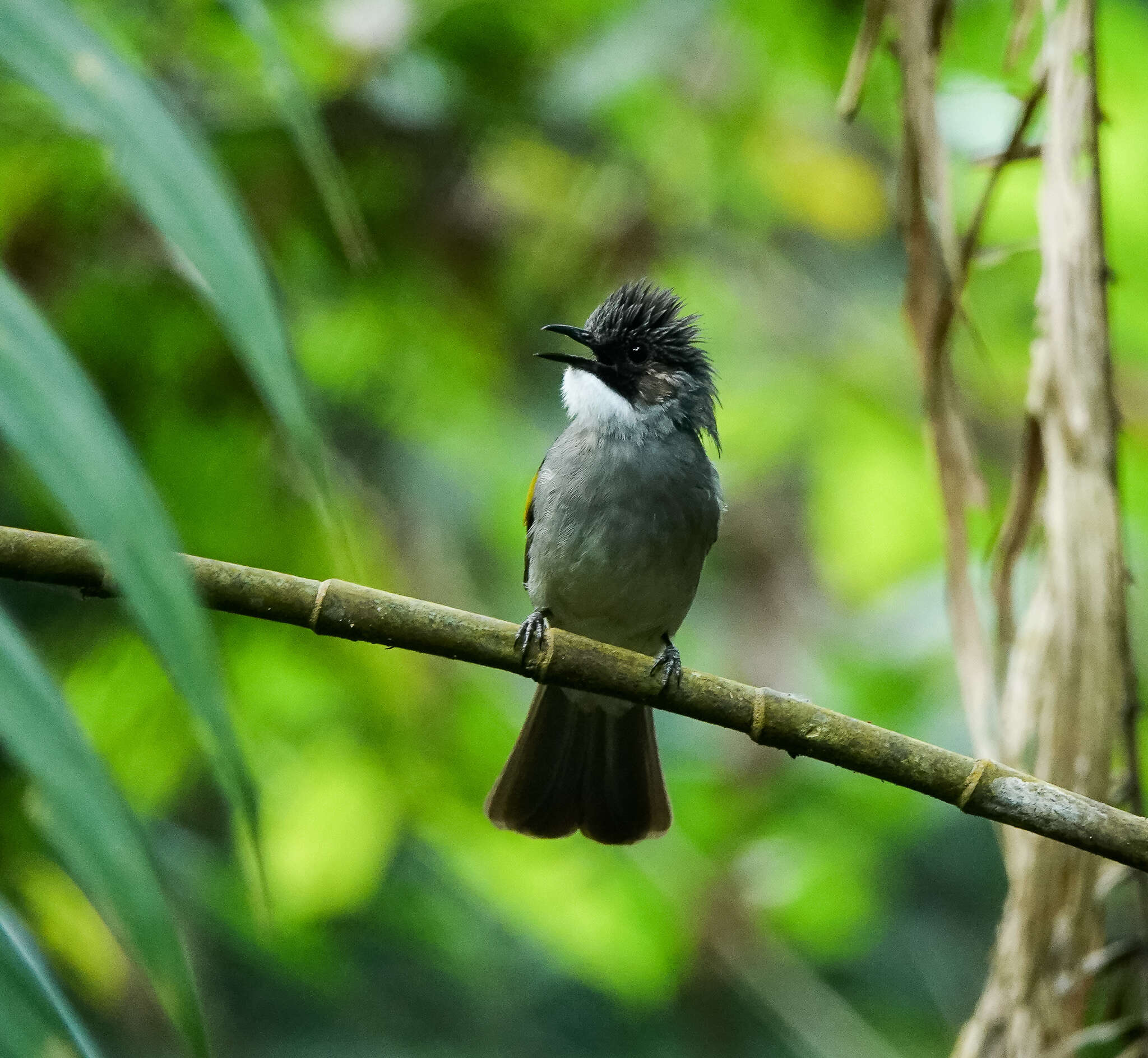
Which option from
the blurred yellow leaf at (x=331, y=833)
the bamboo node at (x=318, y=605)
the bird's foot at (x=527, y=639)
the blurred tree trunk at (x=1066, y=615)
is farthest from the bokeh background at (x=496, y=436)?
the bamboo node at (x=318, y=605)

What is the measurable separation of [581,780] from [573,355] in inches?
52.2

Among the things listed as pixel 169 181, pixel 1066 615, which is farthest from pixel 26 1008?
pixel 1066 615

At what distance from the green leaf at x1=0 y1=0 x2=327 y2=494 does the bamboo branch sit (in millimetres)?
999

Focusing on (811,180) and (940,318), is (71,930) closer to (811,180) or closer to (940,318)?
(940,318)

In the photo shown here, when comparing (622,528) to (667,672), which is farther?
(622,528)

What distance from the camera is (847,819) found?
5.16m

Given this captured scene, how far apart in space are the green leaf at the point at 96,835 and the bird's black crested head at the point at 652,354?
345cm

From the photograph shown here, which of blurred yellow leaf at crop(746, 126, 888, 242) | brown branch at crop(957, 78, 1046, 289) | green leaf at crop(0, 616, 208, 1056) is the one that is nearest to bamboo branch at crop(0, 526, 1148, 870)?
brown branch at crop(957, 78, 1046, 289)

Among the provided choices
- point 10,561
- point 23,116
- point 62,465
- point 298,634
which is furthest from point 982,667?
point 23,116

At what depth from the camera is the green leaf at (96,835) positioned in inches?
25.3

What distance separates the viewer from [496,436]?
5.29 meters

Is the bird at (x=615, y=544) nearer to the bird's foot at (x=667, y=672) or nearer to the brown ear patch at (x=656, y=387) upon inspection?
the brown ear patch at (x=656, y=387)

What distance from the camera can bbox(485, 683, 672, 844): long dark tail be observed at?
374 centimetres

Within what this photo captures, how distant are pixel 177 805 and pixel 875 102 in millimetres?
4002
